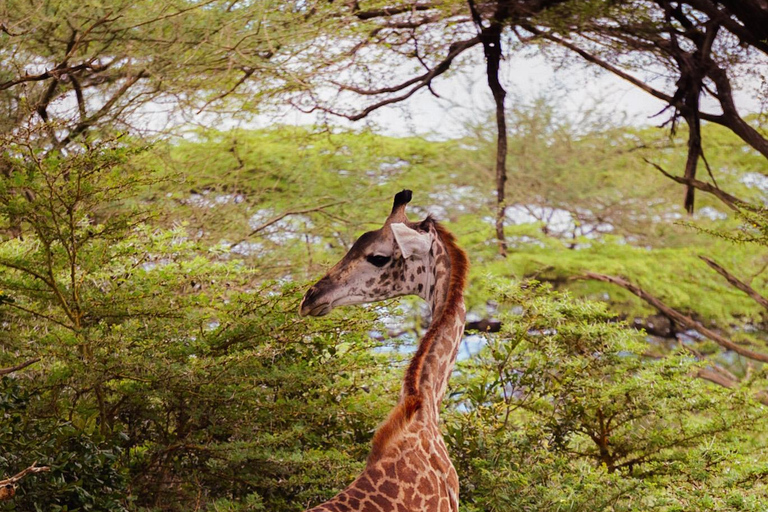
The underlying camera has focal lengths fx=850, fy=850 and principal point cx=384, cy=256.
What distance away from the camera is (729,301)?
9828 mm

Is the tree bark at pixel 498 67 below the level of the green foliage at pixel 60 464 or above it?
above

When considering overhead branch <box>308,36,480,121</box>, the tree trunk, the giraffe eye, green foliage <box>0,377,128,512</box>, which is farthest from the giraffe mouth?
the tree trunk

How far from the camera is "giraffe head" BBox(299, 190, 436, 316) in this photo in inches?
95.5

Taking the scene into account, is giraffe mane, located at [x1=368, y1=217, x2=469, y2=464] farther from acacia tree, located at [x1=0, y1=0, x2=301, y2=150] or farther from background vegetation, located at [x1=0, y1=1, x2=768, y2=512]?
acacia tree, located at [x1=0, y1=0, x2=301, y2=150]

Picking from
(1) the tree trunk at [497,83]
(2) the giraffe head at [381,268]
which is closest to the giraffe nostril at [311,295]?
(2) the giraffe head at [381,268]

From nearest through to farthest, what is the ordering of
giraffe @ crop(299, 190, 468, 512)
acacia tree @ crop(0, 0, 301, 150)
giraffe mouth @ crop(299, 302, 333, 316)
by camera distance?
1. giraffe @ crop(299, 190, 468, 512)
2. giraffe mouth @ crop(299, 302, 333, 316)
3. acacia tree @ crop(0, 0, 301, 150)

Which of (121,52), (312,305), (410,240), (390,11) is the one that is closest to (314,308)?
(312,305)

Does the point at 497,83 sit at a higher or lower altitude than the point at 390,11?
lower

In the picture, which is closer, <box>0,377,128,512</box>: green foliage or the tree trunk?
<box>0,377,128,512</box>: green foliage

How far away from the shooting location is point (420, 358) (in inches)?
85.7

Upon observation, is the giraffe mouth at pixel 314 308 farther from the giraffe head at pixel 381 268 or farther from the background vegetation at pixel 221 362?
the background vegetation at pixel 221 362

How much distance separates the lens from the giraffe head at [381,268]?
2426mm

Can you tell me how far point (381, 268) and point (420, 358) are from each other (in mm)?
403

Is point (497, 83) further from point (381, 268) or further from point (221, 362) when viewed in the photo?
point (381, 268)
